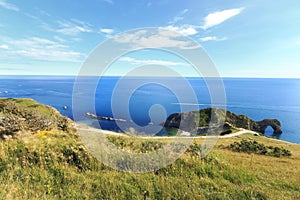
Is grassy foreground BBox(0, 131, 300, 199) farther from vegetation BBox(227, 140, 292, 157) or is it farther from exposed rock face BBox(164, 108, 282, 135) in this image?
exposed rock face BBox(164, 108, 282, 135)

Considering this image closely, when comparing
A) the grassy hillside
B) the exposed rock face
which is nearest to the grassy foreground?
the grassy hillside

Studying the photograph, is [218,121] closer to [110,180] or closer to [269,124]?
[269,124]

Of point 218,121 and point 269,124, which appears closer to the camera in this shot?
point 218,121

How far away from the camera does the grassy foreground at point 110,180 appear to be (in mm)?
3250

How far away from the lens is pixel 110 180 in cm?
362

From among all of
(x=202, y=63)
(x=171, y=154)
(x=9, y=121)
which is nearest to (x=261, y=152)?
(x=202, y=63)

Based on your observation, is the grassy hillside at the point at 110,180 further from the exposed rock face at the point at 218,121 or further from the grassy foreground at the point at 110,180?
the exposed rock face at the point at 218,121

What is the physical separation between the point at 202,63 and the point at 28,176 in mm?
6243

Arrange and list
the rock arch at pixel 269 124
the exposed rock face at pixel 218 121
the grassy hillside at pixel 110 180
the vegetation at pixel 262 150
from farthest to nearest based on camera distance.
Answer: the rock arch at pixel 269 124 < the exposed rock face at pixel 218 121 < the vegetation at pixel 262 150 < the grassy hillside at pixel 110 180

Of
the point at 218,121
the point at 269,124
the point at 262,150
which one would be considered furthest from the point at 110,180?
the point at 269,124

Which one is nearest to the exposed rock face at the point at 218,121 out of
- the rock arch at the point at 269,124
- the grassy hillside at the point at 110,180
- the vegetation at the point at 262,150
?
the rock arch at the point at 269,124

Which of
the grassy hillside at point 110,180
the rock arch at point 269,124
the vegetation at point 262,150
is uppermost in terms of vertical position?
the grassy hillside at point 110,180

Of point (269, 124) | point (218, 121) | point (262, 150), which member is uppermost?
point (262, 150)

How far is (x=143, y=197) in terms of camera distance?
3.20 meters
